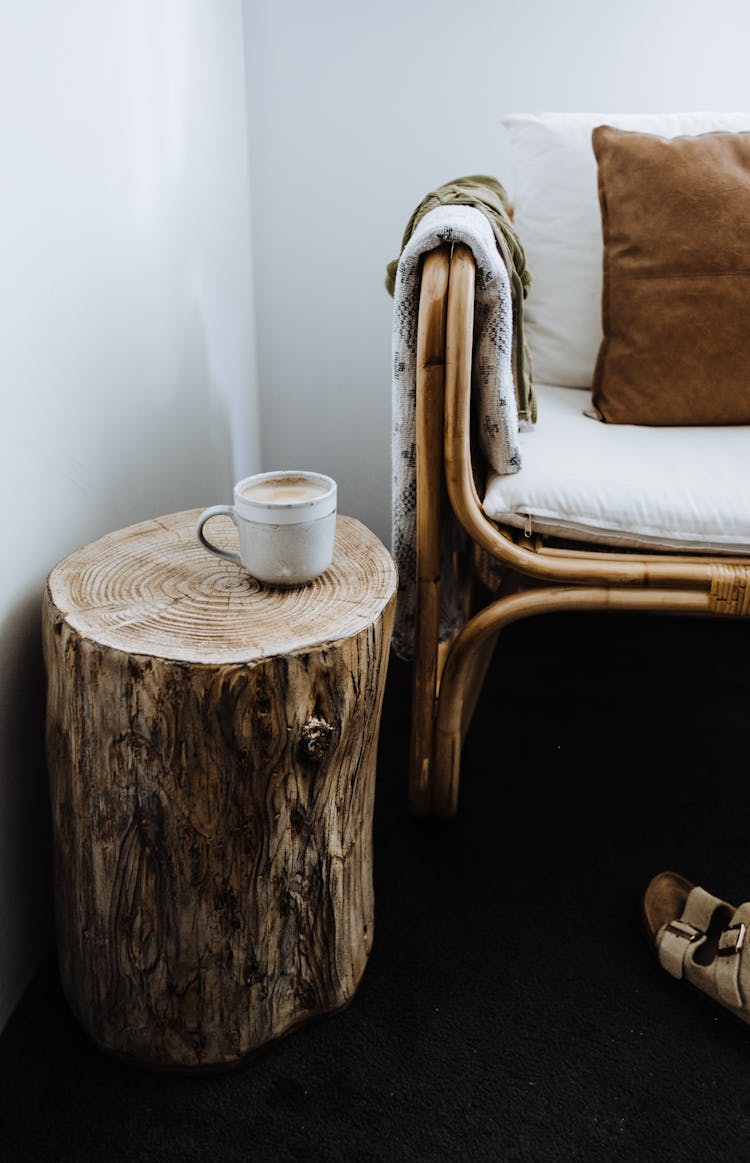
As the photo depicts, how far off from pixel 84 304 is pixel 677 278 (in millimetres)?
779

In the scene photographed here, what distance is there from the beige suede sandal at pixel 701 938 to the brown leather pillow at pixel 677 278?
2.05 ft

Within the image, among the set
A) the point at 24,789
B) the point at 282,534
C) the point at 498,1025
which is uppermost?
the point at 282,534

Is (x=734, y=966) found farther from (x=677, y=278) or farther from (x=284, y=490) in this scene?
(x=677, y=278)

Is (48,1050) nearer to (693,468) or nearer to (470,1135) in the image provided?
(470,1135)

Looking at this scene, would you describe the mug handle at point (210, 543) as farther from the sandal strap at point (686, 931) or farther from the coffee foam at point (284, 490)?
the sandal strap at point (686, 931)

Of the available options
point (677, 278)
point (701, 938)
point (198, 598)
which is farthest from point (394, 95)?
point (701, 938)

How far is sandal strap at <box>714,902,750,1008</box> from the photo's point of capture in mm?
897

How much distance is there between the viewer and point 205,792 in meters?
0.75

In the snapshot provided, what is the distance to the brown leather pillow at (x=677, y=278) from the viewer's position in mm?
1201

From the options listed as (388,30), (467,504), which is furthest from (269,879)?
(388,30)

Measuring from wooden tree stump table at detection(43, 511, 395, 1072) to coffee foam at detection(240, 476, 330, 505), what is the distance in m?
0.08

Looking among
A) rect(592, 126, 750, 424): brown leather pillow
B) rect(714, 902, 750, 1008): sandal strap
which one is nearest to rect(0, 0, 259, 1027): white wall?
rect(592, 126, 750, 424): brown leather pillow

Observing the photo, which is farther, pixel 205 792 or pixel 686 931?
pixel 686 931

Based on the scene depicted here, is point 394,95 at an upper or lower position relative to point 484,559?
Answer: upper
